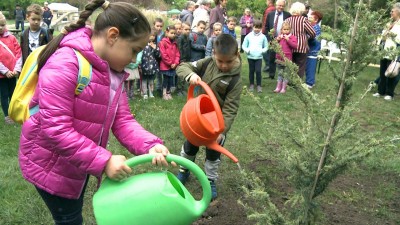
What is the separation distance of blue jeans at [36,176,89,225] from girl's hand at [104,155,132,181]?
406mm

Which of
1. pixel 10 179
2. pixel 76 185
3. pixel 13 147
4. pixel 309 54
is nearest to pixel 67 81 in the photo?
pixel 76 185

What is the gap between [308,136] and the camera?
6.37 ft

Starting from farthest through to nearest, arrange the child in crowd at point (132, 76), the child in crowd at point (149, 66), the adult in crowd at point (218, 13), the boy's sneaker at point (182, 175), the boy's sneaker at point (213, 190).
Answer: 1. the adult in crowd at point (218, 13)
2. the child in crowd at point (149, 66)
3. the child in crowd at point (132, 76)
4. the boy's sneaker at point (182, 175)
5. the boy's sneaker at point (213, 190)

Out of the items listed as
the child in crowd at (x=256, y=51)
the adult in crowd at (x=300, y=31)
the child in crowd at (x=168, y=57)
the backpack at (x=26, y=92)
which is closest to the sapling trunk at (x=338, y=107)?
the backpack at (x=26, y=92)

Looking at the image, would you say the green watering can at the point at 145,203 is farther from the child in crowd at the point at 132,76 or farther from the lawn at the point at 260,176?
the child in crowd at the point at 132,76

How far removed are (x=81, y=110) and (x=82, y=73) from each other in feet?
0.53

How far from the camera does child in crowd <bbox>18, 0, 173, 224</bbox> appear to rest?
1550 millimetres

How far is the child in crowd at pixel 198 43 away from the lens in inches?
286

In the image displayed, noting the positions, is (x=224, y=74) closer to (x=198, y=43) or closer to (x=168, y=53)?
(x=168, y=53)

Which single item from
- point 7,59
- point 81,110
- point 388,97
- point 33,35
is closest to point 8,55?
point 7,59

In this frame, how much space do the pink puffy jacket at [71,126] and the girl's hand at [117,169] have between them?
0.09 feet

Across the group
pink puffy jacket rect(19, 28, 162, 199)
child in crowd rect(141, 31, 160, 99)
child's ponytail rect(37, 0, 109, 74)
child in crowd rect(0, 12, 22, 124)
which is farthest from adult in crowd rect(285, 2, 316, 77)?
child's ponytail rect(37, 0, 109, 74)

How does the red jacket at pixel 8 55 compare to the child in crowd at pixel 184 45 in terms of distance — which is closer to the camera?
the red jacket at pixel 8 55

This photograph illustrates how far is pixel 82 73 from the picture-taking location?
1629 mm
